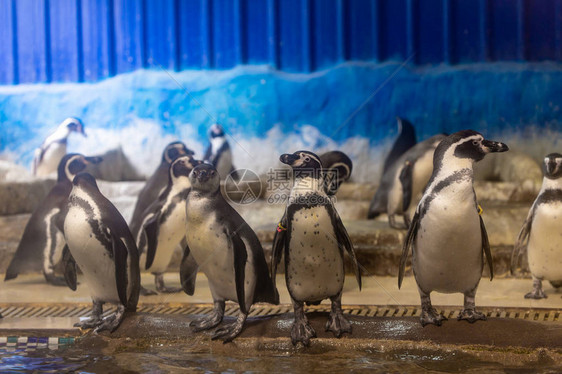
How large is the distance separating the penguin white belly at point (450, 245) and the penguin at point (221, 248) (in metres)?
0.75

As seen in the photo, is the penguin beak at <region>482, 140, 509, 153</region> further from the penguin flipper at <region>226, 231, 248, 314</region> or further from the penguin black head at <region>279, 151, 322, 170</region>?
the penguin flipper at <region>226, 231, 248, 314</region>

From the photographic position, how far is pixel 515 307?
3701mm

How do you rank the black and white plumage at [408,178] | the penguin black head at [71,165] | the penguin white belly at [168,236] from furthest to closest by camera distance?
the black and white plumage at [408,178]
the penguin black head at [71,165]
the penguin white belly at [168,236]

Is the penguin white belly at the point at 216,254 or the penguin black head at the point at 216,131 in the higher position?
the penguin black head at the point at 216,131

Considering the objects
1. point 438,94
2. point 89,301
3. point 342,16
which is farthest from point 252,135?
point 89,301

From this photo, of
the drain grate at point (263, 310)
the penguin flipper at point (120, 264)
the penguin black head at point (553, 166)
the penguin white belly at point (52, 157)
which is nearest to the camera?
the penguin flipper at point (120, 264)

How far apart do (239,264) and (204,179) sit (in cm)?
42

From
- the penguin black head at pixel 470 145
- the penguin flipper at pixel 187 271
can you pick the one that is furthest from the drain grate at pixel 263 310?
the penguin black head at pixel 470 145

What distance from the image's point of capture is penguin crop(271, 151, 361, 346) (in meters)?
3.01

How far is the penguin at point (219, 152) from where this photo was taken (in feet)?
22.5

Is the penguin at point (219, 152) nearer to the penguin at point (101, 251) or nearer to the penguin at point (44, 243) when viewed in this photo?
the penguin at point (44, 243)

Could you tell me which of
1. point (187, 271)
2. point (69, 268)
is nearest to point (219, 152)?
point (69, 268)

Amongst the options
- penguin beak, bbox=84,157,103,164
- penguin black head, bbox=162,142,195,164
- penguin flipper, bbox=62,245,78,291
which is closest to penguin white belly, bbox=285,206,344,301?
penguin flipper, bbox=62,245,78,291

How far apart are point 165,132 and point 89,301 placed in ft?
9.75
